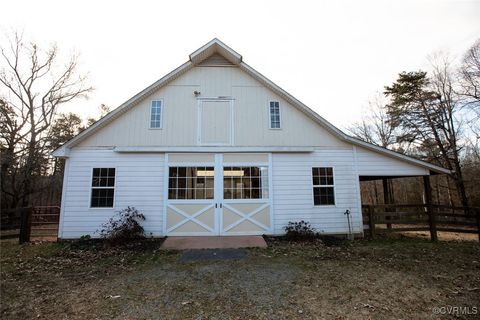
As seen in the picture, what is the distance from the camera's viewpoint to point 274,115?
32.0 ft

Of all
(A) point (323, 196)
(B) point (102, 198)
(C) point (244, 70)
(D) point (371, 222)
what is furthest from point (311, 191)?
(B) point (102, 198)

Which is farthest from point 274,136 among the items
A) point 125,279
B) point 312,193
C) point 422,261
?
point 125,279

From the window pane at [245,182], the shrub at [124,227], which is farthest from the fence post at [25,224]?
the window pane at [245,182]

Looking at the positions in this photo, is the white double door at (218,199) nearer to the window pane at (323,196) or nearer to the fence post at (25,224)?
the window pane at (323,196)

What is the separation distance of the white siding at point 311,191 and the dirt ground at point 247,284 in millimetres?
1625

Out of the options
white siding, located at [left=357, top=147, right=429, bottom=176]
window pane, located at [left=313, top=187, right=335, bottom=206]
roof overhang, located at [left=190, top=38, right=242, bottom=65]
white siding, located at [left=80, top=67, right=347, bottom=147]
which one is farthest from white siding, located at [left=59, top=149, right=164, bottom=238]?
white siding, located at [left=357, top=147, right=429, bottom=176]

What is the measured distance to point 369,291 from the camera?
450 centimetres

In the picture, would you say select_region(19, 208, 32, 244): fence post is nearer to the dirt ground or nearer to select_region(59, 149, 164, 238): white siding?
select_region(59, 149, 164, 238): white siding

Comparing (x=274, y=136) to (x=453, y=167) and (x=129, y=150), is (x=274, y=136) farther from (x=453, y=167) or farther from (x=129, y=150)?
(x=453, y=167)

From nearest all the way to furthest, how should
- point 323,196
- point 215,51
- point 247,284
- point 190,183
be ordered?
point 247,284
point 190,183
point 323,196
point 215,51

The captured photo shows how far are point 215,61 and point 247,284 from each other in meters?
8.58

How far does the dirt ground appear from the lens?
3814mm

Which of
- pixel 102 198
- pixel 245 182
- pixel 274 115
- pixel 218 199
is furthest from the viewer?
pixel 274 115

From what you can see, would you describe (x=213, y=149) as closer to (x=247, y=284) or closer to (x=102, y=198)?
(x=102, y=198)
